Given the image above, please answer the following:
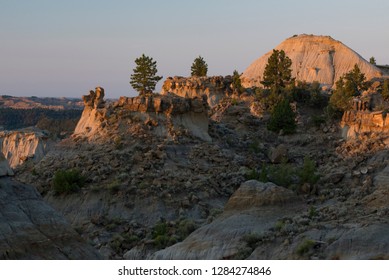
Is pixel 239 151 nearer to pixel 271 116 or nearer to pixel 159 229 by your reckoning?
pixel 271 116

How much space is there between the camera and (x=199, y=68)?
212 ft

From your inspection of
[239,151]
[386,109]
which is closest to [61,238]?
[239,151]

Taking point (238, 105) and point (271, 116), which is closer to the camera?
point (271, 116)

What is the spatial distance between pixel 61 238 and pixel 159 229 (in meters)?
11.4

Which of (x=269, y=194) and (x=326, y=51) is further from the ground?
(x=326, y=51)

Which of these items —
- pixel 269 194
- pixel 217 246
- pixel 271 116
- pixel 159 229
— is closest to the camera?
pixel 217 246

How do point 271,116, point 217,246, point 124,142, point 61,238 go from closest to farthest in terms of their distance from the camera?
point 61,238 < point 217,246 < point 124,142 < point 271,116

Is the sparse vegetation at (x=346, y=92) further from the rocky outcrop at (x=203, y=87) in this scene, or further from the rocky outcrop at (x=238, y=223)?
the rocky outcrop at (x=238, y=223)

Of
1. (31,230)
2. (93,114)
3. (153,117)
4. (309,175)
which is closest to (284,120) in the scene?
(153,117)

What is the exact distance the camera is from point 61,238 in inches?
704

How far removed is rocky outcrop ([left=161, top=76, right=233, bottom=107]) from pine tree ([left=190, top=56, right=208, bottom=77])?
6.67m

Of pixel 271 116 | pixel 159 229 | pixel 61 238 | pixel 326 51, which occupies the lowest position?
pixel 159 229

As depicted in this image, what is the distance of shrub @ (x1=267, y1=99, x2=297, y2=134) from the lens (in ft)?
148

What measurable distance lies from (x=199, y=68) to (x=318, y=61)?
20299 mm
